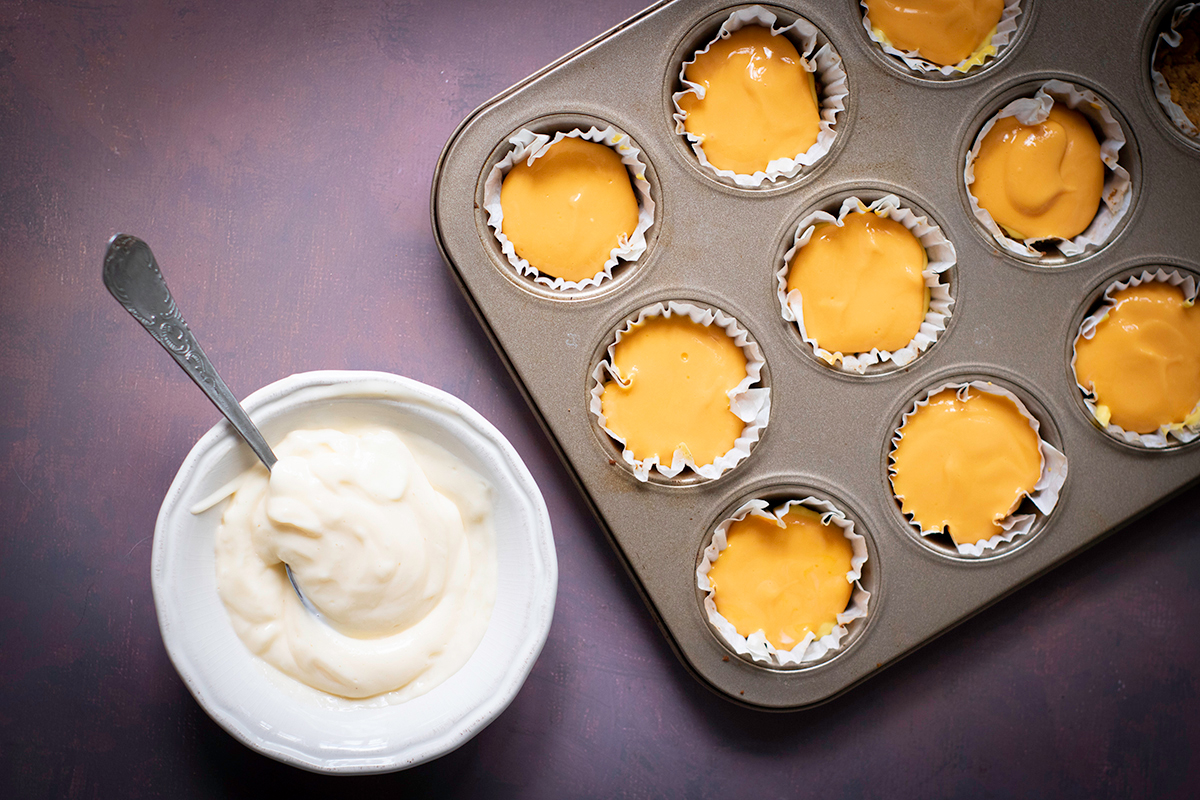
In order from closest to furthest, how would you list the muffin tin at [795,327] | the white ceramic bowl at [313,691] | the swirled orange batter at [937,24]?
1. the white ceramic bowl at [313,691]
2. the muffin tin at [795,327]
3. the swirled orange batter at [937,24]

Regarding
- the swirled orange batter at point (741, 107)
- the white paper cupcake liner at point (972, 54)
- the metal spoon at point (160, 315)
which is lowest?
the white paper cupcake liner at point (972, 54)

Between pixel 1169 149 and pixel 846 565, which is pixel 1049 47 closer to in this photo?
pixel 1169 149

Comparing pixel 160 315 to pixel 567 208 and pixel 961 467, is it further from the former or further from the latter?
pixel 961 467

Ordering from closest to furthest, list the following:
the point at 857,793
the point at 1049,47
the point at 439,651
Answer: the point at 439,651 → the point at 1049,47 → the point at 857,793

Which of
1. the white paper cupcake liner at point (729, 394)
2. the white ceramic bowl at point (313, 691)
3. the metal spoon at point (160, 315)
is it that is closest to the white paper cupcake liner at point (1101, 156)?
the white paper cupcake liner at point (729, 394)

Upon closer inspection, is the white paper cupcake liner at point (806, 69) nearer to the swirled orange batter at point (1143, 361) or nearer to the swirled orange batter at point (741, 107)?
the swirled orange batter at point (741, 107)

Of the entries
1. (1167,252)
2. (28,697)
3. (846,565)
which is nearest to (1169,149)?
(1167,252)
